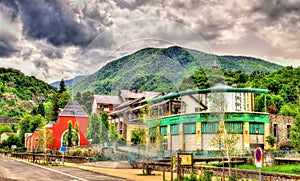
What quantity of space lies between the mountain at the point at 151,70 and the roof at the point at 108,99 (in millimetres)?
1174

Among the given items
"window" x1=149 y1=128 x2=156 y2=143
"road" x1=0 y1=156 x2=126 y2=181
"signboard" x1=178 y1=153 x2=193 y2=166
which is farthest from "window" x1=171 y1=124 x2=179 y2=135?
"signboard" x1=178 y1=153 x2=193 y2=166

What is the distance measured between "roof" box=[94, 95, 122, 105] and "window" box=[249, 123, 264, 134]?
3496 centimetres

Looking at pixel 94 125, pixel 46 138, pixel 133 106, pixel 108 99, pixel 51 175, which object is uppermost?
pixel 108 99

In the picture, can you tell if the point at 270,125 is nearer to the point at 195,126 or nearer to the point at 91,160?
the point at 195,126

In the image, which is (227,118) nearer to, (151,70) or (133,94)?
(133,94)

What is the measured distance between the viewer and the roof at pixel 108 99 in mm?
28291

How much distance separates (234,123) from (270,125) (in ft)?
25.8

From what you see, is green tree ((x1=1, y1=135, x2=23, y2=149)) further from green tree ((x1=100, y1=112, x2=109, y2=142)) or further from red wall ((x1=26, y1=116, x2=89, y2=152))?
green tree ((x1=100, y1=112, x2=109, y2=142))

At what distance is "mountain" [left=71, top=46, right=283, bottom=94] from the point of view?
24.9 m

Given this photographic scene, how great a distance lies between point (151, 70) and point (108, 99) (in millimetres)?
5527

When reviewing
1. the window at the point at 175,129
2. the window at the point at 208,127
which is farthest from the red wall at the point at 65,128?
the window at the point at 208,127

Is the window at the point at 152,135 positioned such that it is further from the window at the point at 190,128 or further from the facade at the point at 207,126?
the window at the point at 190,128

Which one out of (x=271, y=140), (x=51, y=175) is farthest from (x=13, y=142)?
(x=51, y=175)

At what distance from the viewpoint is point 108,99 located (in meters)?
30.0
